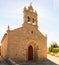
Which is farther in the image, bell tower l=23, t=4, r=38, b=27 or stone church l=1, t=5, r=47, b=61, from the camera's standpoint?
bell tower l=23, t=4, r=38, b=27

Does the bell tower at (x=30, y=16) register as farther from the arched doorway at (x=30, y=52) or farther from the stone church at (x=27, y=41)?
the arched doorway at (x=30, y=52)

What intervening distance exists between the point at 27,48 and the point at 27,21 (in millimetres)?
4673

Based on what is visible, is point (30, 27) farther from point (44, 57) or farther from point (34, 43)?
point (44, 57)

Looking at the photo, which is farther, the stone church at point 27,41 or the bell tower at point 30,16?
the bell tower at point 30,16

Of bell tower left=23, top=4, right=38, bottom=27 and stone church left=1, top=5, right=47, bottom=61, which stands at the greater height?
bell tower left=23, top=4, right=38, bottom=27

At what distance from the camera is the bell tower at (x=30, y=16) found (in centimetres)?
2391

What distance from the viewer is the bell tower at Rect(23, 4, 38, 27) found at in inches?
941

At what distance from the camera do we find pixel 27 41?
76.9 ft

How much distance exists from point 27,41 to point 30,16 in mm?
4505

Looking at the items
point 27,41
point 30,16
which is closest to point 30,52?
point 27,41

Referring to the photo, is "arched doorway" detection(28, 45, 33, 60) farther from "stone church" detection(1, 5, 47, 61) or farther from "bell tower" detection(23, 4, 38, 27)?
"bell tower" detection(23, 4, 38, 27)

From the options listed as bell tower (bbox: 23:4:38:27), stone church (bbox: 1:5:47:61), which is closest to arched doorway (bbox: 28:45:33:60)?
stone church (bbox: 1:5:47:61)

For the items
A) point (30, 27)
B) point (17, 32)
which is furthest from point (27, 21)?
point (17, 32)

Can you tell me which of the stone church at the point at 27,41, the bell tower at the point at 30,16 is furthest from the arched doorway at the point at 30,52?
the bell tower at the point at 30,16
